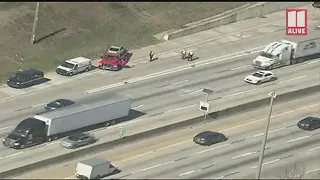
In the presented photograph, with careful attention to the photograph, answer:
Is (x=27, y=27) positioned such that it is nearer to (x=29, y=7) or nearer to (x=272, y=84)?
(x=29, y=7)

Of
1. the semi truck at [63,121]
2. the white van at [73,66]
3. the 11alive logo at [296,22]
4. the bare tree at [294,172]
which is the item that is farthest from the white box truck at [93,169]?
the 11alive logo at [296,22]

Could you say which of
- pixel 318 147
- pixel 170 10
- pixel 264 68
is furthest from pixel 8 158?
pixel 170 10

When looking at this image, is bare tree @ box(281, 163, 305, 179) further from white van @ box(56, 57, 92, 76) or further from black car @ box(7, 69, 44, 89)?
black car @ box(7, 69, 44, 89)

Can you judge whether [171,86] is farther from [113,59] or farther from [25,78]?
[25,78]

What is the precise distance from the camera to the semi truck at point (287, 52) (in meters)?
105

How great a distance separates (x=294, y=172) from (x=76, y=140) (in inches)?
787

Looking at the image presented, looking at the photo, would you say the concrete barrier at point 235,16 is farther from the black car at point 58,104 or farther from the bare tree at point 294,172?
the bare tree at point 294,172

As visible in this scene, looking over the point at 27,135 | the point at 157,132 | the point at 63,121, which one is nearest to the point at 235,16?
the point at 157,132

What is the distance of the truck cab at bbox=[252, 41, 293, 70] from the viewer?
105000mm

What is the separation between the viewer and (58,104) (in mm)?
90125

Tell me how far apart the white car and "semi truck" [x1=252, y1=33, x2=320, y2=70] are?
3389 mm

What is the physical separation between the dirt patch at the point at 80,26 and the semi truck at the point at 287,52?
15.5 m

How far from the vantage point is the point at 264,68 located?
10506 cm

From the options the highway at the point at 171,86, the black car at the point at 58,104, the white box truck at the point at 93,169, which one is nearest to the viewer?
the white box truck at the point at 93,169
